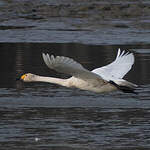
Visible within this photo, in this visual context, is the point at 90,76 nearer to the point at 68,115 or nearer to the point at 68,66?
the point at 68,66

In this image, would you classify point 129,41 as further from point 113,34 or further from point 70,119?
point 70,119

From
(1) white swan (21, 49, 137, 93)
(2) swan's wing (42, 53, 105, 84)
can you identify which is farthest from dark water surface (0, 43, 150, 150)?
(2) swan's wing (42, 53, 105, 84)

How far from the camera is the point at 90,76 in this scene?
10.2m

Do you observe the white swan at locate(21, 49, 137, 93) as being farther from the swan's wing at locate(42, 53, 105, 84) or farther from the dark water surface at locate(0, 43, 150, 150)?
the dark water surface at locate(0, 43, 150, 150)

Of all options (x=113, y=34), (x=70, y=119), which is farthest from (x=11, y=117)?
(x=113, y=34)

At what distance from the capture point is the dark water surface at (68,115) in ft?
29.9

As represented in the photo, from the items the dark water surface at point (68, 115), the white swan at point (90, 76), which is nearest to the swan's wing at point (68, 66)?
the white swan at point (90, 76)

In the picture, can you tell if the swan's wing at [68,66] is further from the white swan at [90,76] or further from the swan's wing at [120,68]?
the swan's wing at [120,68]

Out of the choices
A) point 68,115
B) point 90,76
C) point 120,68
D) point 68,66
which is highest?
point 68,66

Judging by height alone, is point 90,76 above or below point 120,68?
above

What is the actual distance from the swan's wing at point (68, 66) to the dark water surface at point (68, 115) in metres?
0.65

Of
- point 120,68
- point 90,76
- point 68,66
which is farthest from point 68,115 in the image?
point 68,66

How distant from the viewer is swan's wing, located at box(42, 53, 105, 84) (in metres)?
9.27

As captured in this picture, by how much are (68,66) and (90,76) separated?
80 centimetres
